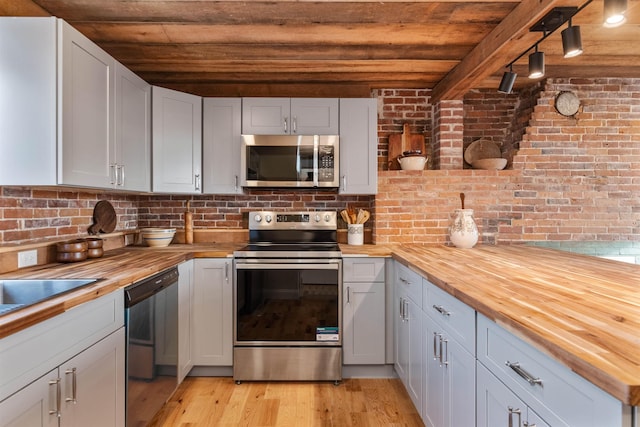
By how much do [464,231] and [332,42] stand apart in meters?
1.66

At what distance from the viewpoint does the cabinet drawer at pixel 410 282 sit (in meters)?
2.02

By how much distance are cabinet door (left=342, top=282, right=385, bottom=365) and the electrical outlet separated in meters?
1.85

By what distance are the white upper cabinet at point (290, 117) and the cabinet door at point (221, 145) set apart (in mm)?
97

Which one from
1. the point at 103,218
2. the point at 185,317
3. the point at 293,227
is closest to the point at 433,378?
the point at 185,317

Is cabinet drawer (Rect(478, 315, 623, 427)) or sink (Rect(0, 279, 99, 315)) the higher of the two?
sink (Rect(0, 279, 99, 315))

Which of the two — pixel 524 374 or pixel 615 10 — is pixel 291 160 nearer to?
pixel 615 10

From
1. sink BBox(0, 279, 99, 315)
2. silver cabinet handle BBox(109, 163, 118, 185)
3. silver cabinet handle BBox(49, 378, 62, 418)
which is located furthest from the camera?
silver cabinet handle BBox(109, 163, 118, 185)

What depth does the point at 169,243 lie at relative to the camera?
301cm

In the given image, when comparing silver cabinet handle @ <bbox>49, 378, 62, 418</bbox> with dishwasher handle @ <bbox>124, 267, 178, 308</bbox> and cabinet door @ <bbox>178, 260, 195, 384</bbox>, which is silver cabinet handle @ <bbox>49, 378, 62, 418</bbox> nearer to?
dishwasher handle @ <bbox>124, 267, 178, 308</bbox>

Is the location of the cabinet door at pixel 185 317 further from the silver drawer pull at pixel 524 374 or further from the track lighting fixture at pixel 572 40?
the track lighting fixture at pixel 572 40

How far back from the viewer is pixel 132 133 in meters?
2.38

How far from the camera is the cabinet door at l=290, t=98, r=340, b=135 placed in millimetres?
2928

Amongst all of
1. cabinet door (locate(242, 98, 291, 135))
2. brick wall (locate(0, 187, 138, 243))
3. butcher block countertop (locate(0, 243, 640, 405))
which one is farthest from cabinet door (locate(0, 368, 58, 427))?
cabinet door (locate(242, 98, 291, 135))

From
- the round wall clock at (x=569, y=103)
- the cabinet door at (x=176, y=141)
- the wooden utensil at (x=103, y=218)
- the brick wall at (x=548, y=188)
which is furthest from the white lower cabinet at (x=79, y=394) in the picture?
the round wall clock at (x=569, y=103)
